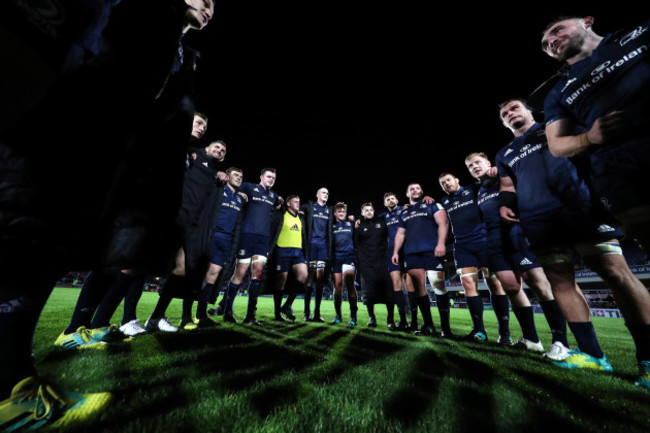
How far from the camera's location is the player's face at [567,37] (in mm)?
2014

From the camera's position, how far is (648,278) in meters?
25.4

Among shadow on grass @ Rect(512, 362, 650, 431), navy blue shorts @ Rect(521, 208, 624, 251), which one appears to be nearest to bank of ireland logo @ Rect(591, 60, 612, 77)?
navy blue shorts @ Rect(521, 208, 624, 251)

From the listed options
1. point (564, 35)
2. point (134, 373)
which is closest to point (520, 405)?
point (134, 373)

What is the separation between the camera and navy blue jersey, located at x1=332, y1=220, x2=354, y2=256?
687 cm

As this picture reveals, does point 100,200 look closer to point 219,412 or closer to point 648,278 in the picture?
point 219,412

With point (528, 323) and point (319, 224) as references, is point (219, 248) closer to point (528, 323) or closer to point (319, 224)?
point (319, 224)

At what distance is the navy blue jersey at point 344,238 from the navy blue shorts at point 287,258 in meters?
1.18

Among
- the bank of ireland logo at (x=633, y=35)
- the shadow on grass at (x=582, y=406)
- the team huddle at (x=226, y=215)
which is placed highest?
the bank of ireland logo at (x=633, y=35)

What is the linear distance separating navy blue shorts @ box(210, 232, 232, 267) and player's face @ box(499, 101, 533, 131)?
202 inches

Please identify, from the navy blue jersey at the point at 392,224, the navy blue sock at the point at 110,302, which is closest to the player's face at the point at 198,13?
the navy blue sock at the point at 110,302

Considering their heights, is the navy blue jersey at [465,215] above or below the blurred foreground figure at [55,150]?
above

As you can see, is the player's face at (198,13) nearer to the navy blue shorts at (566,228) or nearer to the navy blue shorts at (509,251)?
the navy blue shorts at (566,228)

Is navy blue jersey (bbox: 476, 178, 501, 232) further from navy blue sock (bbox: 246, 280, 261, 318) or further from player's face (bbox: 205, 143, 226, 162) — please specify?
player's face (bbox: 205, 143, 226, 162)

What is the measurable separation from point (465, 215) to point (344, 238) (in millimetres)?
3140
